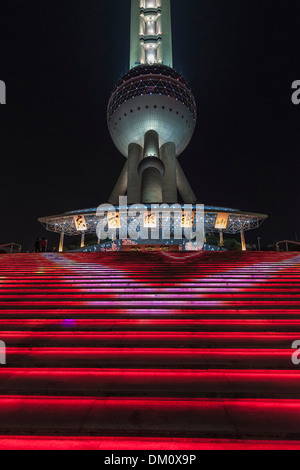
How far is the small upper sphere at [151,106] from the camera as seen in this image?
36.0 meters

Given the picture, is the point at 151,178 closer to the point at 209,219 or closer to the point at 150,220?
the point at 150,220

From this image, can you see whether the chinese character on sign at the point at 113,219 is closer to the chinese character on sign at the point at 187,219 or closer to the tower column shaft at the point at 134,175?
the chinese character on sign at the point at 187,219

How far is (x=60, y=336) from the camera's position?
2.89 m

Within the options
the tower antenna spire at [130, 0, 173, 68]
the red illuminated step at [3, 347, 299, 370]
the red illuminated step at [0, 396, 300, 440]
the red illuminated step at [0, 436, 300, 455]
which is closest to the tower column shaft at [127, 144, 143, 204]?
the tower antenna spire at [130, 0, 173, 68]

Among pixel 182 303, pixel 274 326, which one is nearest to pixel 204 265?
pixel 182 303

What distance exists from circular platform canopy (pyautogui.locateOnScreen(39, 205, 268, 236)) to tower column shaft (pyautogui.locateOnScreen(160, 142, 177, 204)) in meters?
8.42

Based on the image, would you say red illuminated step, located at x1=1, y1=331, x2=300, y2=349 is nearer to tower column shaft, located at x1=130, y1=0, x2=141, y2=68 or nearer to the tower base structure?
the tower base structure

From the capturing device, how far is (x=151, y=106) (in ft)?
117

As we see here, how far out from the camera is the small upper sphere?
36031 millimetres

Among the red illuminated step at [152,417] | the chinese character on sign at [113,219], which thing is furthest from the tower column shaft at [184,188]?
the red illuminated step at [152,417]

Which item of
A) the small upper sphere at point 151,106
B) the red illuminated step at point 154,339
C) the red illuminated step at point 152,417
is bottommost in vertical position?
the red illuminated step at point 152,417

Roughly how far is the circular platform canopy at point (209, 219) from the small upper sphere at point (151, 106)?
64.0 feet

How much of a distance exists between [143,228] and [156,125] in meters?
21.4

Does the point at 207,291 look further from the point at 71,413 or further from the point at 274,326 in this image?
the point at 71,413
